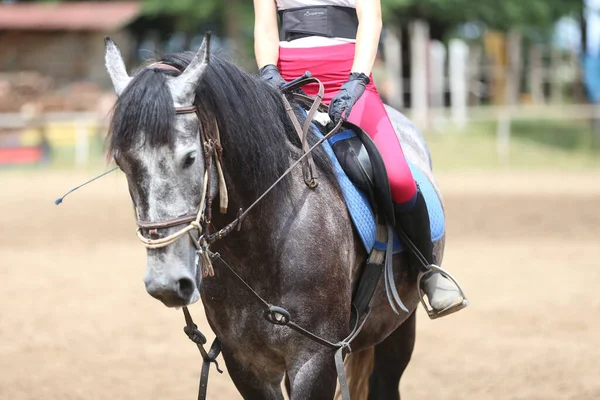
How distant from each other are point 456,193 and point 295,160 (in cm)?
1179

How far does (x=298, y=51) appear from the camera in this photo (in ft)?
12.5

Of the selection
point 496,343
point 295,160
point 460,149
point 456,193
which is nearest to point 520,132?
point 460,149

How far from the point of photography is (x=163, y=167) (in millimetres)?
2771

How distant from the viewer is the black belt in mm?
3795

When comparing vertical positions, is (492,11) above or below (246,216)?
below

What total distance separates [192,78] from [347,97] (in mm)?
821

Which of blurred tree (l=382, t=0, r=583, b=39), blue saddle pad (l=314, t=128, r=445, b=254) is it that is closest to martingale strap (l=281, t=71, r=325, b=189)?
blue saddle pad (l=314, t=128, r=445, b=254)

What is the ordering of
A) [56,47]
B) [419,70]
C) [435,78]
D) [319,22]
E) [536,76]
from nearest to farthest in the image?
[319,22] → [419,70] → [435,78] → [56,47] → [536,76]

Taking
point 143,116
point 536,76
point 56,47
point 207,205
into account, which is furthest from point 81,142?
point 536,76

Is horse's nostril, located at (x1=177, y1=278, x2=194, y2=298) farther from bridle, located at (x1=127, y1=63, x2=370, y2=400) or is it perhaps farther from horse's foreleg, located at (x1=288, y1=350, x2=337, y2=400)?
horse's foreleg, located at (x1=288, y1=350, x2=337, y2=400)

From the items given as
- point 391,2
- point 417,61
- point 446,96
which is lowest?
point 446,96

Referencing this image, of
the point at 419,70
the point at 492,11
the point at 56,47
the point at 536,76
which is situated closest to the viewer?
the point at 492,11

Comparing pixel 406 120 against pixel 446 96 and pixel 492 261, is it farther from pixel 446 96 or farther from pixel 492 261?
pixel 446 96

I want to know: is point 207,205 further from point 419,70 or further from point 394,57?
point 394,57
